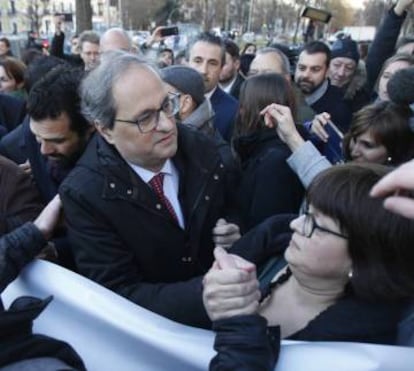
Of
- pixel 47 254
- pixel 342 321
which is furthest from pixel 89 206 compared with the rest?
pixel 342 321

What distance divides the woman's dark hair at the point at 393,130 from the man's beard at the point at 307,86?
204cm

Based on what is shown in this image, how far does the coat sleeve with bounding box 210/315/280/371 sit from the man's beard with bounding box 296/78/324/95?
3543mm

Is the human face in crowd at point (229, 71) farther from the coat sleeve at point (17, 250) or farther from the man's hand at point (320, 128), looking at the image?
the coat sleeve at point (17, 250)

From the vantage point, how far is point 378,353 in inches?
48.2

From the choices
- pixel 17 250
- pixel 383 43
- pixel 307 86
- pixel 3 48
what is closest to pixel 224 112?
pixel 307 86

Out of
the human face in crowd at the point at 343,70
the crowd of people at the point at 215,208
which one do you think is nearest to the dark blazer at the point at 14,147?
the crowd of people at the point at 215,208

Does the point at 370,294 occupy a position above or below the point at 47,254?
above

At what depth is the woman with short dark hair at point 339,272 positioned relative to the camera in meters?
1.32

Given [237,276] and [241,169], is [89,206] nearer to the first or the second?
[237,276]

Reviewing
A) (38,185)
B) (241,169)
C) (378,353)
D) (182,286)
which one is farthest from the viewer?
(241,169)

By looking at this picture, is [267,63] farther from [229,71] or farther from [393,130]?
[393,130]

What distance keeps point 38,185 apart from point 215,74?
2.43 meters

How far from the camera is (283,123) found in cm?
259

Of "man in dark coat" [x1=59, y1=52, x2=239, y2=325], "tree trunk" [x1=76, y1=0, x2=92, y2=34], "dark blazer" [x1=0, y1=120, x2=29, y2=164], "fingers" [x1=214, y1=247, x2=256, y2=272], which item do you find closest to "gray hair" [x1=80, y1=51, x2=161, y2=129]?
"man in dark coat" [x1=59, y1=52, x2=239, y2=325]
